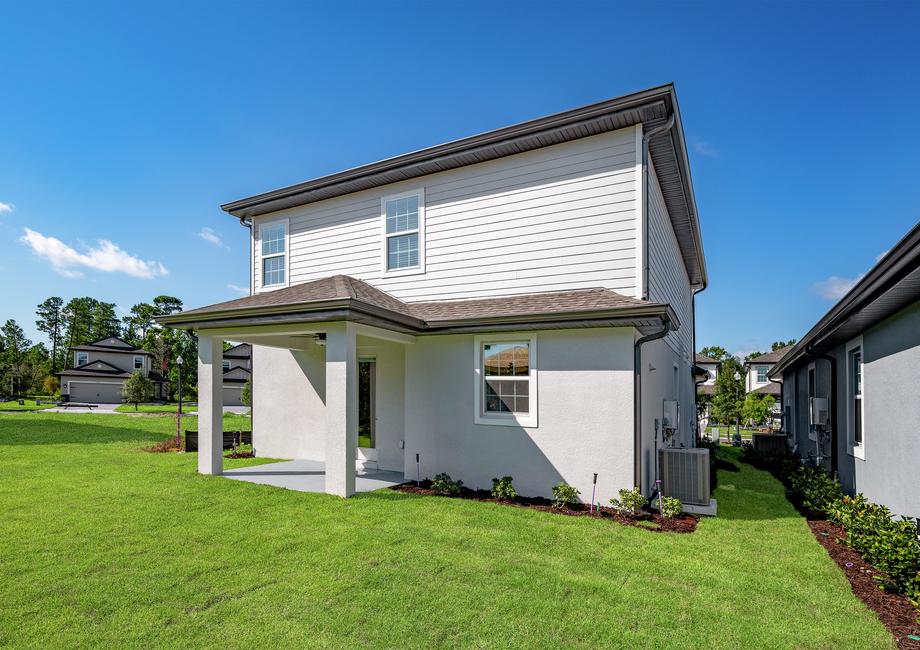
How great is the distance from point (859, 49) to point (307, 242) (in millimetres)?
12731

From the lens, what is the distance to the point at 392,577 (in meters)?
4.35

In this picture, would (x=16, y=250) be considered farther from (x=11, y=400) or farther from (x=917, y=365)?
(x=917, y=365)

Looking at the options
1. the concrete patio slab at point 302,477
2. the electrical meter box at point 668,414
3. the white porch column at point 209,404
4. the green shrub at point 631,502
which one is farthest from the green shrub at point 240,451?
the electrical meter box at point 668,414

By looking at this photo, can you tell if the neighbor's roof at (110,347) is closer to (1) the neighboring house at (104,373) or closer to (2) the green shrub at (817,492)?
(1) the neighboring house at (104,373)

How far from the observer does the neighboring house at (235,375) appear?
134ft

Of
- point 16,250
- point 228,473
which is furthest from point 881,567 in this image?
point 16,250

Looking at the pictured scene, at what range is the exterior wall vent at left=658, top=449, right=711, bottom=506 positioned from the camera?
283 inches

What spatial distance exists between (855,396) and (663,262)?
406 cm

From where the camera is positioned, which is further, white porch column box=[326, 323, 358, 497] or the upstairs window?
the upstairs window

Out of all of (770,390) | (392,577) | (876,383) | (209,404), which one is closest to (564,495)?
(392,577)

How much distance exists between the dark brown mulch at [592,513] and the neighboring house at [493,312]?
267mm

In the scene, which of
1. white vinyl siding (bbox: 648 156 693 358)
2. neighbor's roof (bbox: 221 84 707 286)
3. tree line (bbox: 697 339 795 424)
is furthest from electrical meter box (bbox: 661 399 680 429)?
tree line (bbox: 697 339 795 424)

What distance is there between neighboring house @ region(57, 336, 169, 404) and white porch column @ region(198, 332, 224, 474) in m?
34.3

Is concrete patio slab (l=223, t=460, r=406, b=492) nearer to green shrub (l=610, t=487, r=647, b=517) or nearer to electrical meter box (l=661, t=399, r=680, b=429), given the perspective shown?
green shrub (l=610, t=487, r=647, b=517)
